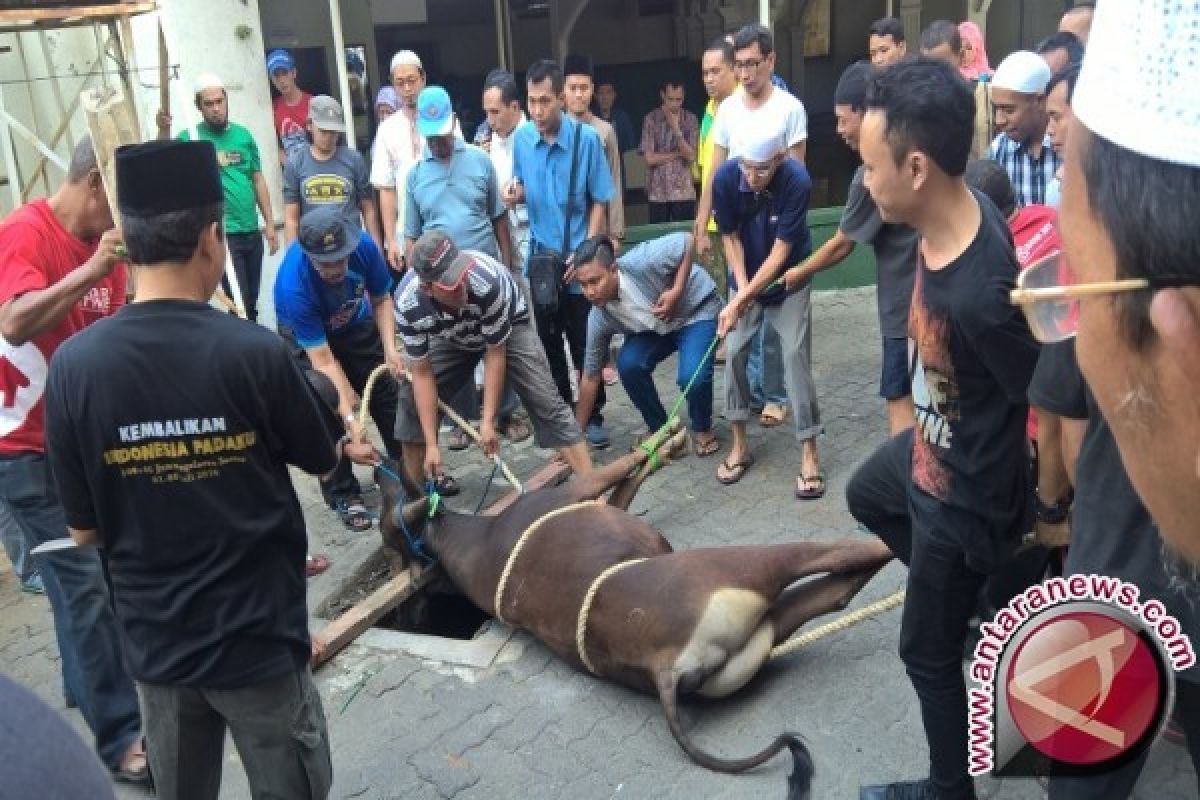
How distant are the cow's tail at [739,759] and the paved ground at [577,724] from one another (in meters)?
0.08

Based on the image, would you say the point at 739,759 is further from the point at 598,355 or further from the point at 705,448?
the point at 598,355

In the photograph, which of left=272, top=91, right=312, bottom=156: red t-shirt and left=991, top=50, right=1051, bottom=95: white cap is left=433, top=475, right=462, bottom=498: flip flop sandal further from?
left=272, top=91, right=312, bottom=156: red t-shirt

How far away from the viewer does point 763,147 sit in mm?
4977

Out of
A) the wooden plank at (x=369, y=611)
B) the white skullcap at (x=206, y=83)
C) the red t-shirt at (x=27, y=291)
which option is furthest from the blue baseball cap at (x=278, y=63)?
the red t-shirt at (x=27, y=291)

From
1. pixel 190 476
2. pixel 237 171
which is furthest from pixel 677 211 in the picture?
pixel 190 476

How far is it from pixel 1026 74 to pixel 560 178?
105 inches

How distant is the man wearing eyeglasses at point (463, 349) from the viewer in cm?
462

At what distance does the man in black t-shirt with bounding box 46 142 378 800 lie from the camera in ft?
7.66

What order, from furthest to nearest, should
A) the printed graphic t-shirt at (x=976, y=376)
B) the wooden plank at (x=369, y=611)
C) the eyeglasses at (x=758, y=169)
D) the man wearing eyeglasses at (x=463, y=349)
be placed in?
the eyeglasses at (x=758, y=169) < the man wearing eyeglasses at (x=463, y=349) < the wooden plank at (x=369, y=611) < the printed graphic t-shirt at (x=976, y=376)

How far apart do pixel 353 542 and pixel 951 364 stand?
146 inches

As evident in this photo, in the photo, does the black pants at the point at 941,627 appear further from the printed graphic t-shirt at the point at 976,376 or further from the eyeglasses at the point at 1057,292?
the eyeglasses at the point at 1057,292

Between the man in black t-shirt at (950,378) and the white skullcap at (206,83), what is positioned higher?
the white skullcap at (206,83)

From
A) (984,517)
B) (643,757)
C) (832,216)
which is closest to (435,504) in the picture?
(643,757)

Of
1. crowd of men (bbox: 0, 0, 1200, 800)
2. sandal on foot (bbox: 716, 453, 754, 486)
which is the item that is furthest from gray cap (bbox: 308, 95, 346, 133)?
sandal on foot (bbox: 716, 453, 754, 486)
